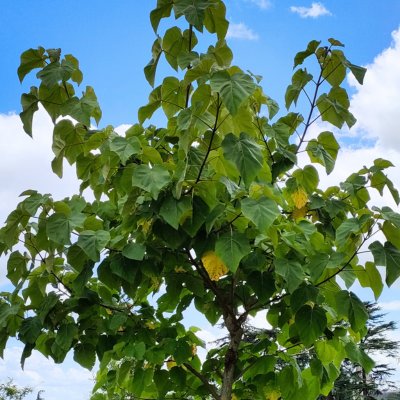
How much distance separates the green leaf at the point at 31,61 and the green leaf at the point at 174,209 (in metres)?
0.74

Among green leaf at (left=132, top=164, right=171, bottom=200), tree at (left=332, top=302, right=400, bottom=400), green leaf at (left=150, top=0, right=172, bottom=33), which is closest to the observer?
green leaf at (left=132, top=164, right=171, bottom=200)

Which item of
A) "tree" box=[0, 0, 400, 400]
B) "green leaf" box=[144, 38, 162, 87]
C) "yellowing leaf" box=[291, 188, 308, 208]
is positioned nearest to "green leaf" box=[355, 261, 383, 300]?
"tree" box=[0, 0, 400, 400]

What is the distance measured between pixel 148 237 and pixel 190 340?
702 mm

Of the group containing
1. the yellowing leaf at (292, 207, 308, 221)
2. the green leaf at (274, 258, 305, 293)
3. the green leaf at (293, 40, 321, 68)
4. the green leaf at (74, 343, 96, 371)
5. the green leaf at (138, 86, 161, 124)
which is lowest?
the green leaf at (74, 343, 96, 371)

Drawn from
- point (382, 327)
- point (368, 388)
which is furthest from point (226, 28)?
point (382, 327)

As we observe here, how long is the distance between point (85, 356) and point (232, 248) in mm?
883

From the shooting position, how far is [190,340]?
222cm

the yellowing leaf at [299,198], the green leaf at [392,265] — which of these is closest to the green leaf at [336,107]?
the yellowing leaf at [299,198]

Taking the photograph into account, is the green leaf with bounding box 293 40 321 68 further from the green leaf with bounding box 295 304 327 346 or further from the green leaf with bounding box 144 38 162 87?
the green leaf with bounding box 295 304 327 346

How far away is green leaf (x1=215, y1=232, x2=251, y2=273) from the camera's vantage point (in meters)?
1.48

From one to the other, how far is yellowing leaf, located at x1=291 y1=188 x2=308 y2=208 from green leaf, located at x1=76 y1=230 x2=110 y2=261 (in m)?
0.76

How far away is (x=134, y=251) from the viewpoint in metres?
1.60

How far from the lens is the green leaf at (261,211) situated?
1.39 metres

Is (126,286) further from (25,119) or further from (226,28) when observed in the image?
(226,28)
